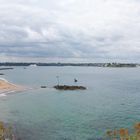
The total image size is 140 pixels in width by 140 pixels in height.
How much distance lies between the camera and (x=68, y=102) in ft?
303

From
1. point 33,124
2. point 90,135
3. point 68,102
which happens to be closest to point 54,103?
point 68,102

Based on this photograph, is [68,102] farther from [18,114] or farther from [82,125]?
[82,125]

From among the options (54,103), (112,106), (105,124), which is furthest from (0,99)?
(105,124)

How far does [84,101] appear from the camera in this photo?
93.7m

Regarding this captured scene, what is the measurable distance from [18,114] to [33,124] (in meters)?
11.6

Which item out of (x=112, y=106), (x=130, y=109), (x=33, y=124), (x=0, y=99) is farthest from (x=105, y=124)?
(x=0, y=99)

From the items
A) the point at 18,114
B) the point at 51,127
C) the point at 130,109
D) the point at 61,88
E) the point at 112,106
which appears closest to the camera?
the point at 51,127

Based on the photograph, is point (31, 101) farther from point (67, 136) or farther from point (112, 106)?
point (67, 136)

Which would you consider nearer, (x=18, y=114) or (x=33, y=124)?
(x=33, y=124)

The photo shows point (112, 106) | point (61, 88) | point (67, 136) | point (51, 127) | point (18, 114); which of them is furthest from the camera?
point (61, 88)

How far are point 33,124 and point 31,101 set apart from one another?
34501 millimetres

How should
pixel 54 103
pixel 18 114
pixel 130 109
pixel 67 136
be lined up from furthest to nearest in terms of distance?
pixel 54 103, pixel 130 109, pixel 18 114, pixel 67 136

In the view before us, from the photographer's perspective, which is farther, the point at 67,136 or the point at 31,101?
the point at 31,101

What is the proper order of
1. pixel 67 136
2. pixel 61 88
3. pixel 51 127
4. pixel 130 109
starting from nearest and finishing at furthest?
pixel 67 136, pixel 51 127, pixel 130 109, pixel 61 88
